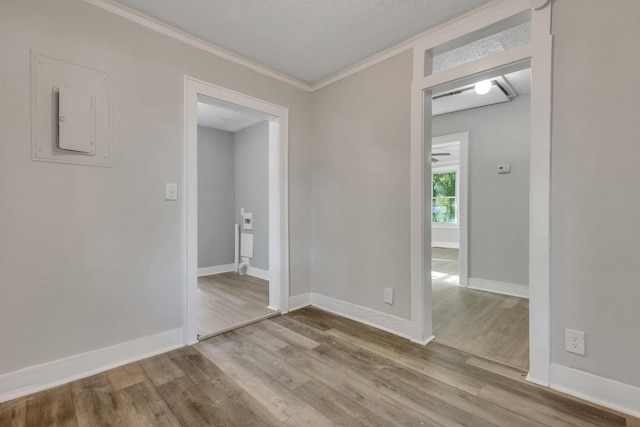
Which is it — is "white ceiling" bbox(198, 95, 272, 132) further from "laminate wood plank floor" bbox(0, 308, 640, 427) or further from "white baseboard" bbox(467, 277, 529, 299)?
"white baseboard" bbox(467, 277, 529, 299)

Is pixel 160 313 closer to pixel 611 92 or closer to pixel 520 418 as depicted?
pixel 520 418

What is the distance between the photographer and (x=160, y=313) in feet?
7.04

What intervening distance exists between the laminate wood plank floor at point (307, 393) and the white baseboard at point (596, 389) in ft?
0.19

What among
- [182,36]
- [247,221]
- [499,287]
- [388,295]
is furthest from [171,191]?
[499,287]

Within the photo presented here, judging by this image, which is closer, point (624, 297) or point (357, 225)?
point (624, 297)

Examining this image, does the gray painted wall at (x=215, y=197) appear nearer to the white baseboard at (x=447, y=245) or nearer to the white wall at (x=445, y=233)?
the white wall at (x=445, y=233)

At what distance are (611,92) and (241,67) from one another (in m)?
2.65

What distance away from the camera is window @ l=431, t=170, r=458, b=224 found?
27.5 ft

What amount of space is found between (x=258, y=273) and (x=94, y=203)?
2.94 m

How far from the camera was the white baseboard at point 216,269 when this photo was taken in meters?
4.68

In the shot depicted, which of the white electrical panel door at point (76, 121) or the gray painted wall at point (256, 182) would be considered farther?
the gray painted wall at point (256, 182)

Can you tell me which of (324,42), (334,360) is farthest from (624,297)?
(324,42)

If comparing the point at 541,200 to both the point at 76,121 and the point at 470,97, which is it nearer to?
the point at 470,97

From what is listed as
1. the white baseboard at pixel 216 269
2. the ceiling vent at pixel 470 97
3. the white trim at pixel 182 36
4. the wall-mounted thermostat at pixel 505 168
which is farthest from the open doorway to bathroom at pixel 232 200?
the wall-mounted thermostat at pixel 505 168
